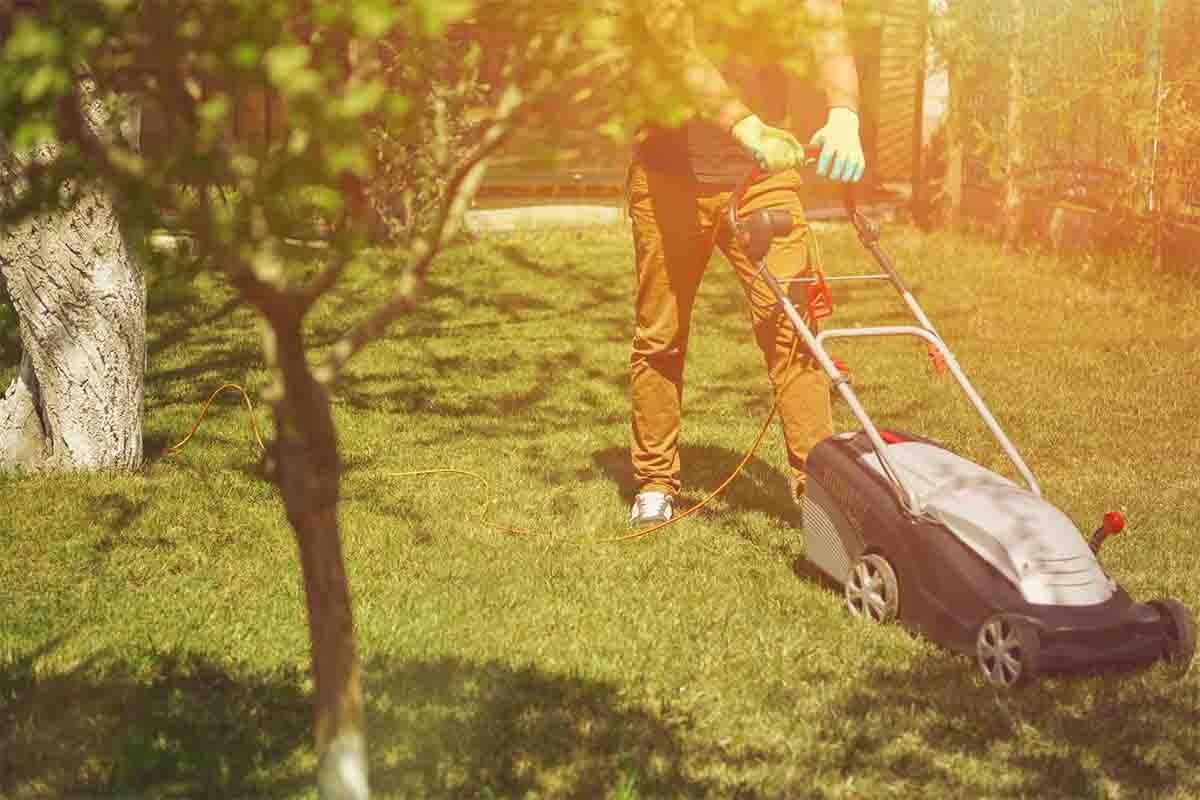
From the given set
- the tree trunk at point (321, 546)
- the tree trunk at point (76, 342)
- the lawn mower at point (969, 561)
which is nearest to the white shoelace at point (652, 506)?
the lawn mower at point (969, 561)

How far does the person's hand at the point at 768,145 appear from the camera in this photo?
4.64 meters

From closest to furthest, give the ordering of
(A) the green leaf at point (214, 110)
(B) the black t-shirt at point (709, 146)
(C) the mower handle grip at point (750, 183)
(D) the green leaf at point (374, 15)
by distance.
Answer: (D) the green leaf at point (374, 15) < (A) the green leaf at point (214, 110) < (C) the mower handle grip at point (750, 183) < (B) the black t-shirt at point (709, 146)

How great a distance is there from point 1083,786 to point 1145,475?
10.2ft

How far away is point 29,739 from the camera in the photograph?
386cm

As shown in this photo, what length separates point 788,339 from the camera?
5.55 meters

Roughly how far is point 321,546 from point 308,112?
974 mm

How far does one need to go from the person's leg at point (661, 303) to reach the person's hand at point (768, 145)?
752mm

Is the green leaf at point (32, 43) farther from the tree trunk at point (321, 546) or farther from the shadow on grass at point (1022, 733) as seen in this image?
the shadow on grass at point (1022, 733)

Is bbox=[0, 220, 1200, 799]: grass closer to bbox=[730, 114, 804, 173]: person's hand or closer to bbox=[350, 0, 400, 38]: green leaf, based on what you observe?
bbox=[350, 0, 400, 38]: green leaf

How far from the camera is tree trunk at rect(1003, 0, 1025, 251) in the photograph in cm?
1205

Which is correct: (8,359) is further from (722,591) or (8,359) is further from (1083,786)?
(1083,786)

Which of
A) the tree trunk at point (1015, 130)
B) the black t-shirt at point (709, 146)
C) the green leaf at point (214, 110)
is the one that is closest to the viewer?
the green leaf at point (214, 110)

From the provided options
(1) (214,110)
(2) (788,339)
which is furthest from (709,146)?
(1) (214,110)

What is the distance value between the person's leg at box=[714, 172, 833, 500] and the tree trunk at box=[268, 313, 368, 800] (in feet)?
9.11
